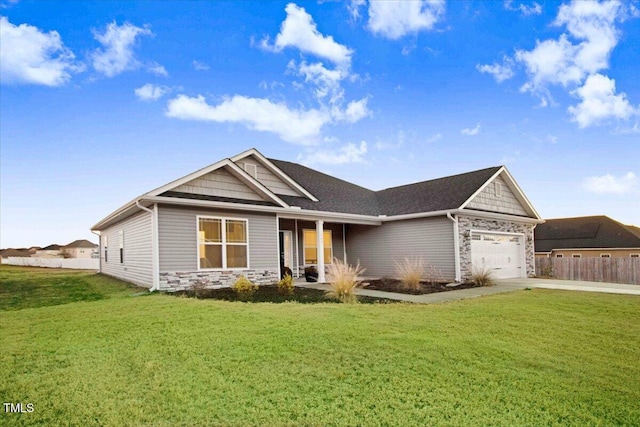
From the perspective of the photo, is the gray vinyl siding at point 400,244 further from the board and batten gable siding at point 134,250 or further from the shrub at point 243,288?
the board and batten gable siding at point 134,250

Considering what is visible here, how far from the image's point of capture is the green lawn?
12.2ft

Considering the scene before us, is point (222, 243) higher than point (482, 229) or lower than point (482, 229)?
lower

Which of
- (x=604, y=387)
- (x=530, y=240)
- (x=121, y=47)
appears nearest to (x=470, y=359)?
(x=604, y=387)

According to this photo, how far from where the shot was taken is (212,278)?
12.2 m

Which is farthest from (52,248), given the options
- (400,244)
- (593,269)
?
(593,269)

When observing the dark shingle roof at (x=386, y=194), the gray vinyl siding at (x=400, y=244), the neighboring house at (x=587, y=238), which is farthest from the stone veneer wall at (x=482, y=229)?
the neighboring house at (x=587, y=238)

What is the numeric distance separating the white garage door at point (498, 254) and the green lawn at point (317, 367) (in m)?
8.30

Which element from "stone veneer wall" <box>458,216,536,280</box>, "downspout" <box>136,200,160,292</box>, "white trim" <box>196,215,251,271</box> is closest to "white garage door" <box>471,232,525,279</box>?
"stone veneer wall" <box>458,216,536,280</box>

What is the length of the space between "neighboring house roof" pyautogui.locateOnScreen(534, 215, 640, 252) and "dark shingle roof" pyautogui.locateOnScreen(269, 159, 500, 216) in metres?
16.5

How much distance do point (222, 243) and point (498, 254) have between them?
12.6 metres

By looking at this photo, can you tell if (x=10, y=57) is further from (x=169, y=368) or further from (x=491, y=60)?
(x=491, y=60)

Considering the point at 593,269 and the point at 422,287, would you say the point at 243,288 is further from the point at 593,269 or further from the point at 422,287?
the point at 593,269

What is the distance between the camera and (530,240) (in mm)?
20125

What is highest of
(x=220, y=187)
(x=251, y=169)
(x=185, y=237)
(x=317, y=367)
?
(x=251, y=169)
